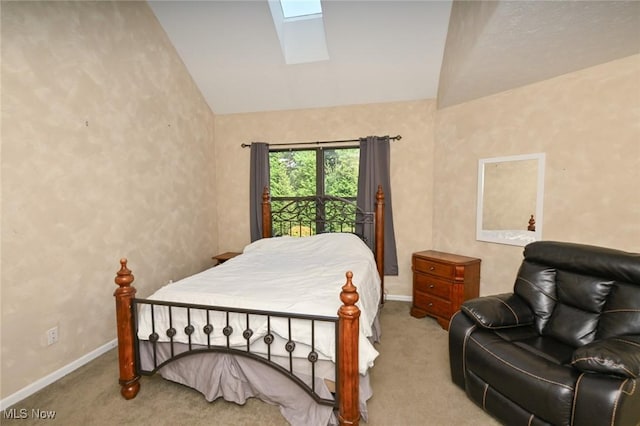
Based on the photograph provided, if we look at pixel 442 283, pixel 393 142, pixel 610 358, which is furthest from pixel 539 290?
pixel 393 142

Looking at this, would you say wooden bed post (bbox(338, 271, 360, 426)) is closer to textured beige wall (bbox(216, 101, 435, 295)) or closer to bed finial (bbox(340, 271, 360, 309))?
bed finial (bbox(340, 271, 360, 309))

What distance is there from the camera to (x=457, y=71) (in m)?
2.85

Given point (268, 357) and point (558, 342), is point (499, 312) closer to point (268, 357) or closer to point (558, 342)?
point (558, 342)

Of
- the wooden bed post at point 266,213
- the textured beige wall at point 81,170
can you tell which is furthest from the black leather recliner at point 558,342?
the textured beige wall at point 81,170

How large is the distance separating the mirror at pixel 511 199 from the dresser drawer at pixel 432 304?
835mm

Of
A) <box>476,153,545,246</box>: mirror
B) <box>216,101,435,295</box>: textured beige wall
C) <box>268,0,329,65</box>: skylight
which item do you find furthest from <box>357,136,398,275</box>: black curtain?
<box>268,0,329,65</box>: skylight

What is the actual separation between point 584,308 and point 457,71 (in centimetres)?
214

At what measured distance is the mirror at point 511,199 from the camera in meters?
2.94

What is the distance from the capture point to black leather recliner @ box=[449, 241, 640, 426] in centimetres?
143

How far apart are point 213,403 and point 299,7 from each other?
376 cm

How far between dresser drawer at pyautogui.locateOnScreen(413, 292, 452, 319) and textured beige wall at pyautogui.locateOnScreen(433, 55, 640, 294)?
53cm

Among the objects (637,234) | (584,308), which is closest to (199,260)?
(584,308)

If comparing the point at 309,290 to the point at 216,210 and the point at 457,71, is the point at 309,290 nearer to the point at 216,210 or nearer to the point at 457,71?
the point at 457,71

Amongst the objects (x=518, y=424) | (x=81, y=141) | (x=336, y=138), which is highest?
(x=336, y=138)
